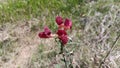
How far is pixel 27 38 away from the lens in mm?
3156

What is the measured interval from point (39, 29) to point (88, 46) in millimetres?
576

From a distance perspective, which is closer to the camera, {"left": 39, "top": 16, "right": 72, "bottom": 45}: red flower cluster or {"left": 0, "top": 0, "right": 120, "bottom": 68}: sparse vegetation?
{"left": 39, "top": 16, "right": 72, "bottom": 45}: red flower cluster

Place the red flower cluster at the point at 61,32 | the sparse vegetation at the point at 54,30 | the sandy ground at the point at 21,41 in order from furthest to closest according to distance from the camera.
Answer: the sandy ground at the point at 21,41 → the sparse vegetation at the point at 54,30 → the red flower cluster at the point at 61,32

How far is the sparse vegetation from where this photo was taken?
2.78 metres

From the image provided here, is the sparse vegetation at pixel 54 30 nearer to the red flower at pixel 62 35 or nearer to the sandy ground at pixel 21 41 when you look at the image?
the sandy ground at pixel 21 41

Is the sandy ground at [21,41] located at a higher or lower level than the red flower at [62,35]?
lower

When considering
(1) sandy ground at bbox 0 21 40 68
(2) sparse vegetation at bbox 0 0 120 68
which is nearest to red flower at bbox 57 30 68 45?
(2) sparse vegetation at bbox 0 0 120 68

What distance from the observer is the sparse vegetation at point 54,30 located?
278 centimetres

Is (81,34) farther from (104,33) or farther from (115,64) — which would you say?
(115,64)

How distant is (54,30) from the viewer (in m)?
3.13

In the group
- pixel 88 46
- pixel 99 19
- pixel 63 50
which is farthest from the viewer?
pixel 99 19

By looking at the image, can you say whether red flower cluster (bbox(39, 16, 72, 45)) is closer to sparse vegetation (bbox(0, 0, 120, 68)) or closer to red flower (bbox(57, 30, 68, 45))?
red flower (bbox(57, 30, 68, 45))

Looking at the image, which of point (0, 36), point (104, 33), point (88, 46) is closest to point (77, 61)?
point (88, 46)

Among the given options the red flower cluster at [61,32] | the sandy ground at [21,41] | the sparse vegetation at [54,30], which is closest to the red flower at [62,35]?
the red flower cluster at [61,32]
